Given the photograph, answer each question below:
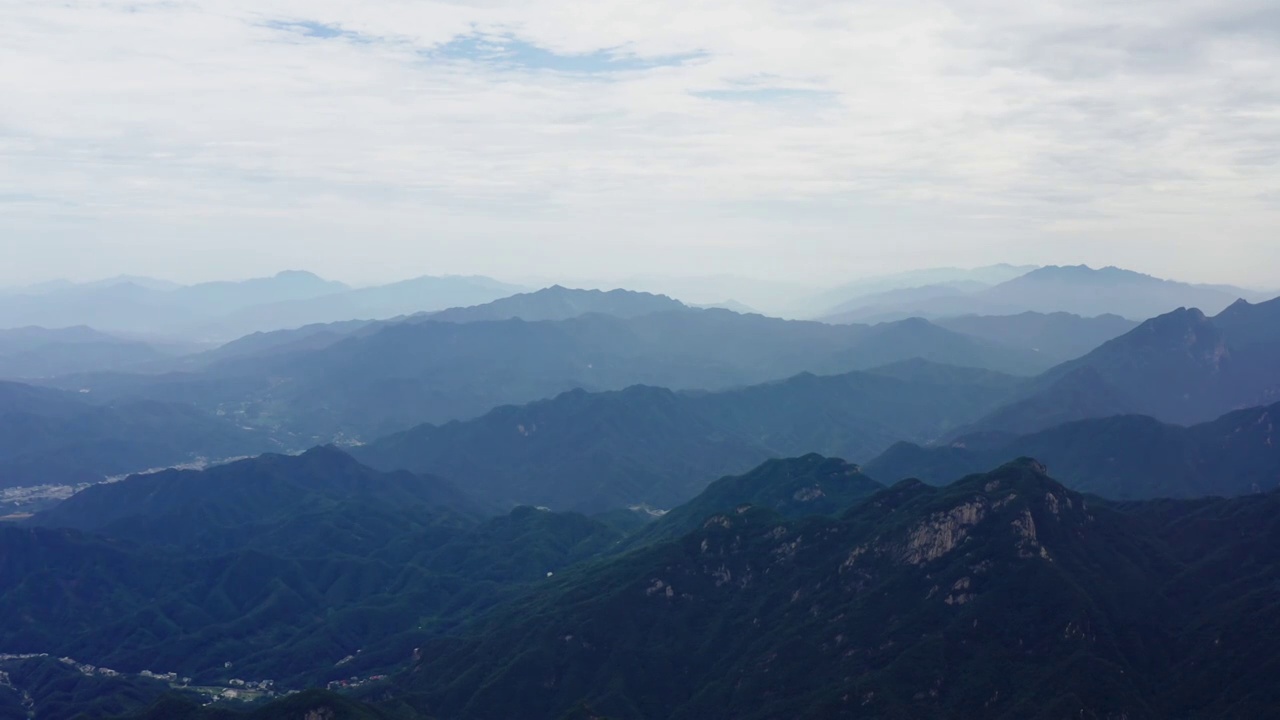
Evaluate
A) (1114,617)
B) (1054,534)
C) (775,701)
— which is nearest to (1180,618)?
(1114,617)

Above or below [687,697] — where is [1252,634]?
above

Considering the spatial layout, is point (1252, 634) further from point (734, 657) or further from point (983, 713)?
point (734, 657)

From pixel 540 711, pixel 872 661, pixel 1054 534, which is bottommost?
pixel 540 711

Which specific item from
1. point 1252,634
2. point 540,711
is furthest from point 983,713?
point 540,711

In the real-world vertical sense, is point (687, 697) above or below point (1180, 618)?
below

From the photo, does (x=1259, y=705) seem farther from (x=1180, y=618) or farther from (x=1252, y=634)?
(x=1180, y=618)

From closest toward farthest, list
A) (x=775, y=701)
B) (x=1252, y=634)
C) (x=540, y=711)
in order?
(x=1252, y=634)
(x=775, y=701)
(x=540, y=711)

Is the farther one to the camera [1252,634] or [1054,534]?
[1054,534]

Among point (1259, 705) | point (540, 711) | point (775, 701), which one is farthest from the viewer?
point (540, 711)

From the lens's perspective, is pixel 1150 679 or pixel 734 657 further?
pixel 734 657
